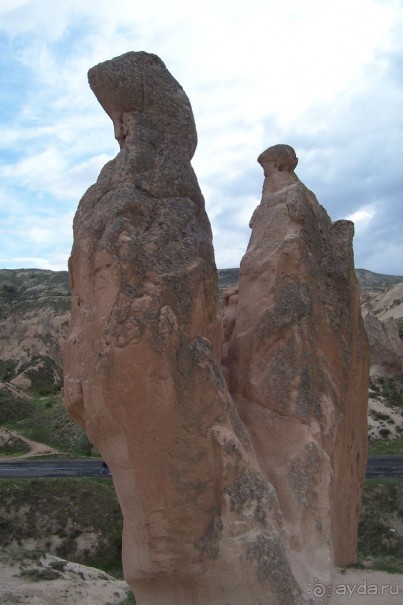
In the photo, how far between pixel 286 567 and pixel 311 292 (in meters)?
3.44

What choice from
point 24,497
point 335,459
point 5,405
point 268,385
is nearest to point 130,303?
Result: point 268,385

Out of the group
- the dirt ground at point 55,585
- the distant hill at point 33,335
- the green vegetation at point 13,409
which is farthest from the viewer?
the distant hill at point 33,335

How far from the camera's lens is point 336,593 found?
7.16m

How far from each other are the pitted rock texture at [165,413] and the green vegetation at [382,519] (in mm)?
10804

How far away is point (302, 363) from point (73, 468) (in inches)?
703

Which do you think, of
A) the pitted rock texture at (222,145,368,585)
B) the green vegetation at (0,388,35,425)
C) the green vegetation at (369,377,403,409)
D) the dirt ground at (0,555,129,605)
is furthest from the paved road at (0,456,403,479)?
the pitted rock texture at (222,145,368,585)

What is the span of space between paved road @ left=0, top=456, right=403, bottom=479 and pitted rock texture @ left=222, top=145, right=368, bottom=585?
45.2ft

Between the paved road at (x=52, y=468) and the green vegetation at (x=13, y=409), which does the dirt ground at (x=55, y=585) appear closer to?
the paved road at (x=52, y=468)

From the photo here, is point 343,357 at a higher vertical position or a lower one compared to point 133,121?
lower

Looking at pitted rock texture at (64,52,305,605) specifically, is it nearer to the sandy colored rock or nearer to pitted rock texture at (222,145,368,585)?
pitted rock texture at (222,145,368,585)

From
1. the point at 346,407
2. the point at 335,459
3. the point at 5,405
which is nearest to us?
the point at 335,459

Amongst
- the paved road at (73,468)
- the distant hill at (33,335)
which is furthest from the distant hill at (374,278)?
the paved road at (73,468)

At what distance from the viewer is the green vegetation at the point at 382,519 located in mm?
17219

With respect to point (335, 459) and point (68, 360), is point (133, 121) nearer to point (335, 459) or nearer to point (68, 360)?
point (68, 360)
